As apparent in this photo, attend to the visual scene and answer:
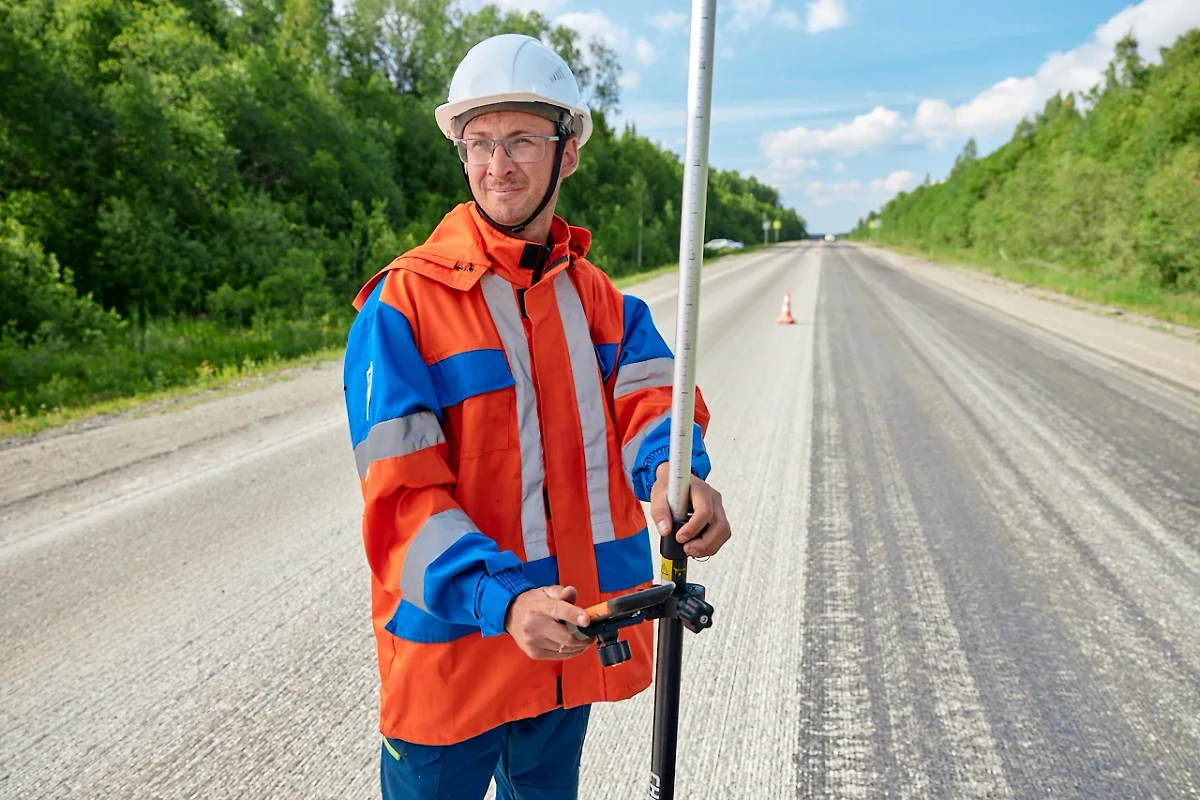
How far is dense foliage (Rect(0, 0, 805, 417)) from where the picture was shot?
9.05 m

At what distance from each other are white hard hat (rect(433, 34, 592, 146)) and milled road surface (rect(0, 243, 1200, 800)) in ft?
6.45

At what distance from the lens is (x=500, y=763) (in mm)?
1665

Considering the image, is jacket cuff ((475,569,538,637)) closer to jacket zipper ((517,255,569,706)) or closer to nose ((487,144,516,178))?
jacket zipper ((517,255,569,706))

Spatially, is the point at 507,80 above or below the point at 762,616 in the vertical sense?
above

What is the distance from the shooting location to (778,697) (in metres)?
2.72

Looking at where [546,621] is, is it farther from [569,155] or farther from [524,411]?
[569,155]

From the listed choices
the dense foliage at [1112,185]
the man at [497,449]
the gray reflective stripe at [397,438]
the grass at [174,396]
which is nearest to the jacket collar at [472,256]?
the man at [497,449]

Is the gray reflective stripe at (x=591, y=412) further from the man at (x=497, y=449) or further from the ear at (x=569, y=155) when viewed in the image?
the ear at (x=569, y=155)

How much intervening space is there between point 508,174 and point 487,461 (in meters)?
0.56

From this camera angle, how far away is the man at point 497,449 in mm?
1235

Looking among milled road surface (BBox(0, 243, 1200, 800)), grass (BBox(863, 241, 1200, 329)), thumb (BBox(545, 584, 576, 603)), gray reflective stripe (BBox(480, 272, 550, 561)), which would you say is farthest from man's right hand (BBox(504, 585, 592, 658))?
grass (BBox(863, 241, 1200, 329))

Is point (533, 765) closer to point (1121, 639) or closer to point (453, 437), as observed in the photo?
point (453, 437)

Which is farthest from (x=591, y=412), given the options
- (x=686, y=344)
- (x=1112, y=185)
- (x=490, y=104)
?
(x=1112, y=185)

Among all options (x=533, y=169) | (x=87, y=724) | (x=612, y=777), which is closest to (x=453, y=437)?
(x=533, y=169)
